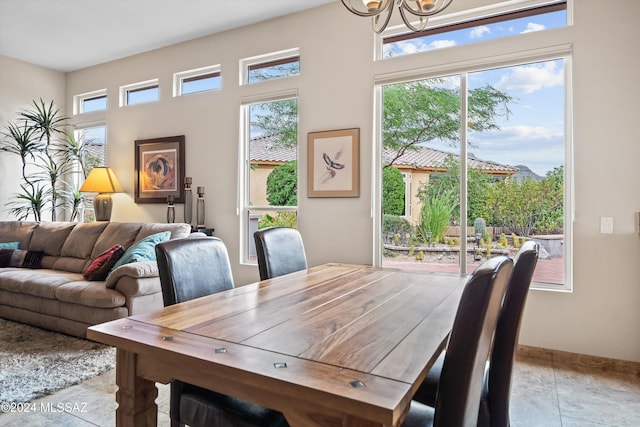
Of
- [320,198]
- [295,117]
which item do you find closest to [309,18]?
[295,117]

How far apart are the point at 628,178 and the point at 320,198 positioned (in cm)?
241

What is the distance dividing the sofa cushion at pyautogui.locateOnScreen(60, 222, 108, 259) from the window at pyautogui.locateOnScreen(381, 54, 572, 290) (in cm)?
312

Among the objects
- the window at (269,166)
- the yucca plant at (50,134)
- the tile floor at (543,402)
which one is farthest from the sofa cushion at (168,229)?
the yucca plant at (50,134)

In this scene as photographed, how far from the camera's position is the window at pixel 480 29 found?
309cm

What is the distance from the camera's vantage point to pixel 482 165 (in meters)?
3.34

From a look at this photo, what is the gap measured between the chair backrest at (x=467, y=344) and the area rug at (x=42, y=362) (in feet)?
8.01

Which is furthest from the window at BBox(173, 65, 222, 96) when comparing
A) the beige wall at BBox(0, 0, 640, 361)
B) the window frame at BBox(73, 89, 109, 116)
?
the window frame at BBox(73, 89, 109, 116)

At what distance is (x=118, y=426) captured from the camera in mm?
1230

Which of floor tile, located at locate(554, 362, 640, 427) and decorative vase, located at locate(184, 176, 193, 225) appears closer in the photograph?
floor tile, located at locate(554, 362, 640, 427)

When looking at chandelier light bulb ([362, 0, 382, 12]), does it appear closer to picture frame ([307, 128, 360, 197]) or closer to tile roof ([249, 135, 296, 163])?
picture frame ([307, 128, 360, 197])

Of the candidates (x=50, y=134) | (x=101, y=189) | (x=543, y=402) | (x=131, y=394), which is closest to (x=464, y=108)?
(x=543, y=402)

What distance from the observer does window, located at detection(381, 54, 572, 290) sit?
3.09 m

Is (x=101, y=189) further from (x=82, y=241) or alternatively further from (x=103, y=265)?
(x=103, y=265)

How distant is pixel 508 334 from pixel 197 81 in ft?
14.6
